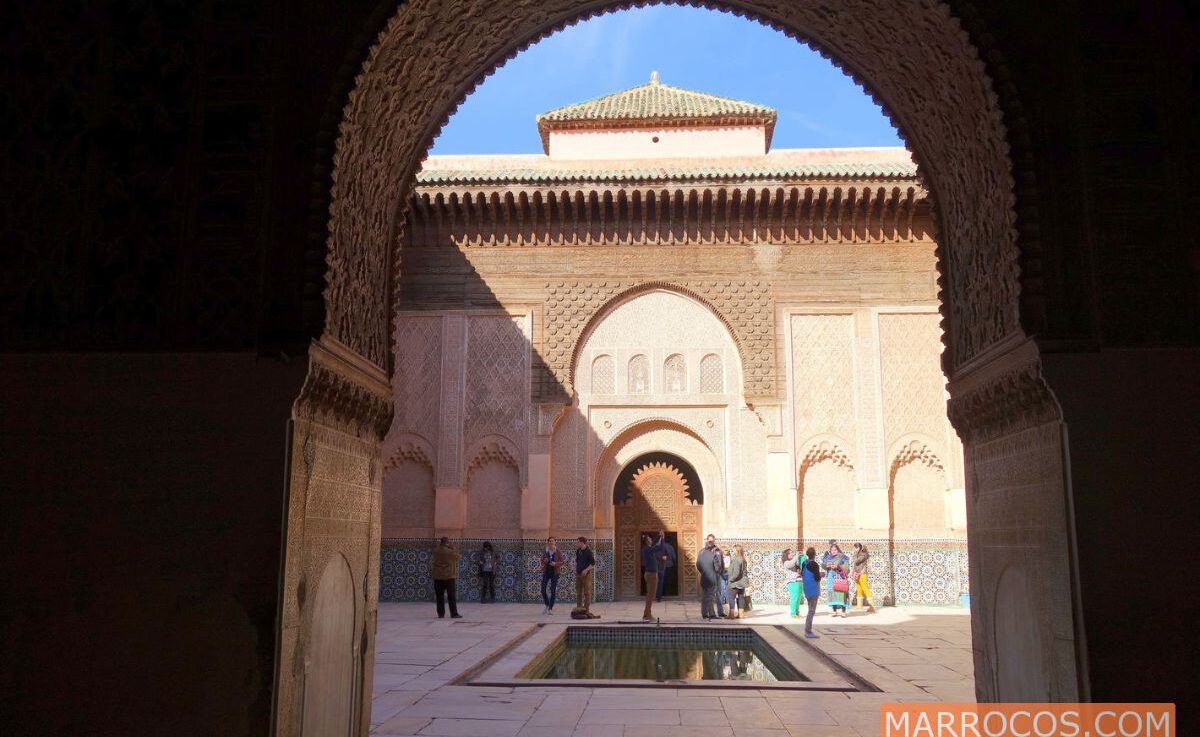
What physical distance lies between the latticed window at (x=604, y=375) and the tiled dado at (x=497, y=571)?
2.02m

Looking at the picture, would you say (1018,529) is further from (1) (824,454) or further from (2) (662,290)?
(2) (662,290)

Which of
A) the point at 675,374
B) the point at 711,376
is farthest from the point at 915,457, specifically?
the point at 675,374

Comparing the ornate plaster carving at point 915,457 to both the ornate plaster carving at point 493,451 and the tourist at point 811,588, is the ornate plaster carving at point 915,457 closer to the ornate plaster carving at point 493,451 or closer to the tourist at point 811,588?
the tourist at point 811,588

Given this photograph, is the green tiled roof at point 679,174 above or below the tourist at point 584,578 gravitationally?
above

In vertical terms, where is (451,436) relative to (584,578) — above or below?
above

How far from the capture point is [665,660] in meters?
8.63

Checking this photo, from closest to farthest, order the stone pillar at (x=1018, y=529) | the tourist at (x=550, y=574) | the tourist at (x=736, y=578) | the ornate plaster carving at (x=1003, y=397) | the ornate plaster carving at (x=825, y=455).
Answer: the stone pillar at (x=1018, y=529) → the ornate plaster carving at (x=1003, y=397) → the tourist at (x=736, y=578) → the tourist at (x=550, y=574) → the ornate plaster carving at (x=825, y=455)

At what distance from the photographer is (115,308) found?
3051mm

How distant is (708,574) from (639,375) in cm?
332

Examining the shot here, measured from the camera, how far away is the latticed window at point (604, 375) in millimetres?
12578

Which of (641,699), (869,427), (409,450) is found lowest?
(641,699)

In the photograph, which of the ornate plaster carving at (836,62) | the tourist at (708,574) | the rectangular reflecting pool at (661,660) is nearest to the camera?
the ornate plaster carving at (836,62)

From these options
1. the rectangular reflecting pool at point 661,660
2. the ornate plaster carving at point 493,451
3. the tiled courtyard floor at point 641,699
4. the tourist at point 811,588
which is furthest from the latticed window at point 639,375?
the tiled courtyard floor at point 641,699

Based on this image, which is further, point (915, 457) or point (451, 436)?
point (451, 436)
